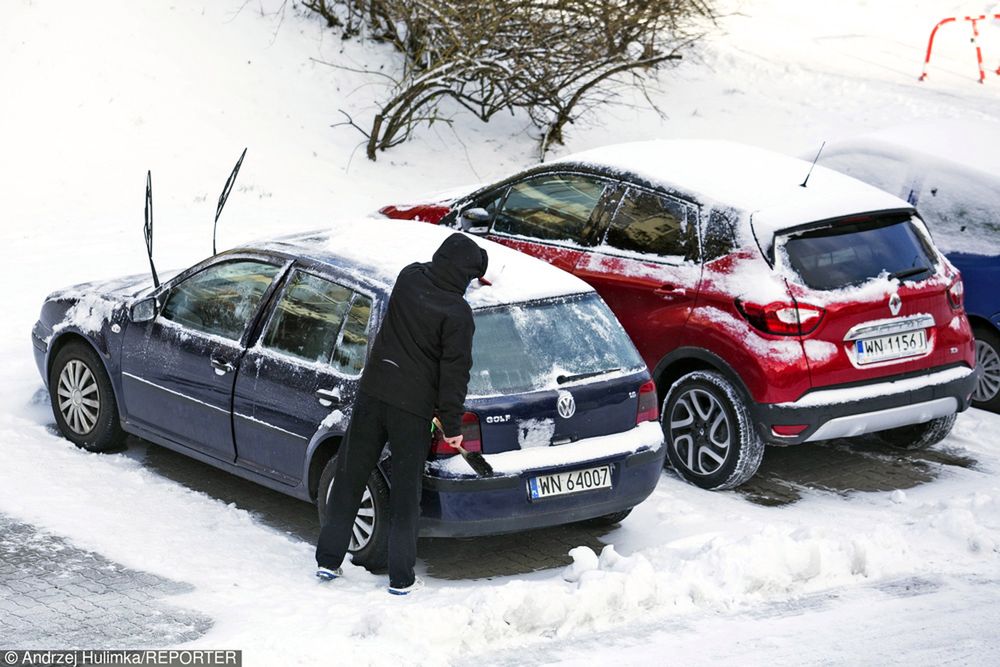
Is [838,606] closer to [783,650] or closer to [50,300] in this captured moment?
[783,650]

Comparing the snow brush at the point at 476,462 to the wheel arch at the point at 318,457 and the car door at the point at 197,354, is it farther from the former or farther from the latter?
the car door at the point at 197,354

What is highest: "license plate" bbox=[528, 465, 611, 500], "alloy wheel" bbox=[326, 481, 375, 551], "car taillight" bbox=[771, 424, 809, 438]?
"license plate" bbox=[528, 465, 611, 500]

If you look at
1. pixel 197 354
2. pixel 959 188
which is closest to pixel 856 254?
pixel 959 188

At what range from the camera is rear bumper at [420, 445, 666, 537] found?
6.65m

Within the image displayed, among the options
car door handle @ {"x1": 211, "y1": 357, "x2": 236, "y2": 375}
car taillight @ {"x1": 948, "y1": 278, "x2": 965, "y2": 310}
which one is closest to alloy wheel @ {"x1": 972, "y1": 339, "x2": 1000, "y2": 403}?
car taillight @ {"x1": 948, "y1": 278, "x2": 965, "y2": 310}

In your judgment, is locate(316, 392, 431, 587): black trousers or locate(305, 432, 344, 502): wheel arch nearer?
locate(316, 392, 431, 587): black trousers

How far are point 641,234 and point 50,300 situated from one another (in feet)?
11.8

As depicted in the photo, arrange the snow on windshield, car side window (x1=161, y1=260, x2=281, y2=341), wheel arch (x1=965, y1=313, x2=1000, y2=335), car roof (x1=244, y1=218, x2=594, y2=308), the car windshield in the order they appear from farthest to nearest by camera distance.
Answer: the snow on windshield
wheel arch (x1=965, y1=313, x2=1000, y2=335)
car side window (x1=161, y1=260, x2=281, y2=341)
car roof (x1=244, y1=218, x2=594, y2=308)
the car windshield

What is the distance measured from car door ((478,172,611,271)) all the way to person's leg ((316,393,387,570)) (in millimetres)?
2967

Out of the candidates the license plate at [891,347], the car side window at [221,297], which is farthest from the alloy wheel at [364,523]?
the license plate at [891,347]

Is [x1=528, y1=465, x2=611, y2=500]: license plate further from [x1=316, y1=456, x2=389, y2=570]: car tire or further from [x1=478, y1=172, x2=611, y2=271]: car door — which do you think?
[x1=478, y1=172, x2=611, y2=271]: car door

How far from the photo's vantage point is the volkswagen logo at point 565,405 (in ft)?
22.5

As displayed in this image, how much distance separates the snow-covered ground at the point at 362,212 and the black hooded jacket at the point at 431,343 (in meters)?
0.87

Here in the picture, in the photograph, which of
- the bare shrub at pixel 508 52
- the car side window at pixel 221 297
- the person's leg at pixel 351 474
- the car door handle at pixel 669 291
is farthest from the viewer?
the bare shrub at pixel 508 52
